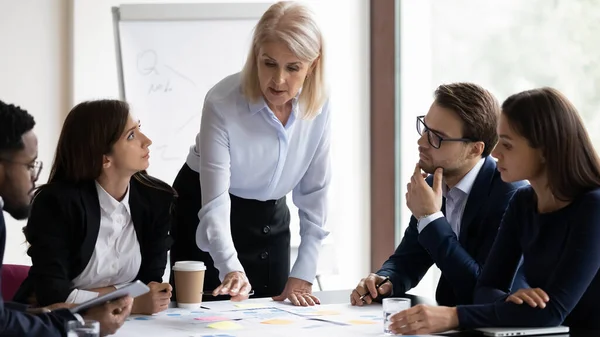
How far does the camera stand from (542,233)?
2.22 meters

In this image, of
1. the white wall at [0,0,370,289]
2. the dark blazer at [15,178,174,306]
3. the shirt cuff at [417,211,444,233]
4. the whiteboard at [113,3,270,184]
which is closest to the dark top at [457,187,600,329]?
the shirt cuff at [417,211,444,233]

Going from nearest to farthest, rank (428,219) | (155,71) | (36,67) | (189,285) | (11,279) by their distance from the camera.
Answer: (189,285) → (428,219) → (11,279) → (36,67) → (155,71)

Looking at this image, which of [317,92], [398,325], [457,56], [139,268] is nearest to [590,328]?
[398,325]

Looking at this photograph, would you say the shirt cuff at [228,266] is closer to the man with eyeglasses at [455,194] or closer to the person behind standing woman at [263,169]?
the person behind standing woman at [263,169]

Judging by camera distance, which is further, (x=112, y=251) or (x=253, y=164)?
(x=253, y=164)

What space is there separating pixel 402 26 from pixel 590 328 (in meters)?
2.73

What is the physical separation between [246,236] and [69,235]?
25.6 inches

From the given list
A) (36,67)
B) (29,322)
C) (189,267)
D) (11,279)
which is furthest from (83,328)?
(36,67)

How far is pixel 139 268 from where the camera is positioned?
2748 millimetres

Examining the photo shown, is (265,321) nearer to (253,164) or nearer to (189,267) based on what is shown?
(189,267)

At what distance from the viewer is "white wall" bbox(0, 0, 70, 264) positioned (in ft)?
13.6

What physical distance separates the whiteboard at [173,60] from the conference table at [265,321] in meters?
1.90

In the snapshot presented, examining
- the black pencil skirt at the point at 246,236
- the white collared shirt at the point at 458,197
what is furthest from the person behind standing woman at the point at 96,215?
the white collared shirt at the point at 458,197

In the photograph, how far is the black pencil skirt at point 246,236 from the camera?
3.01 meters
